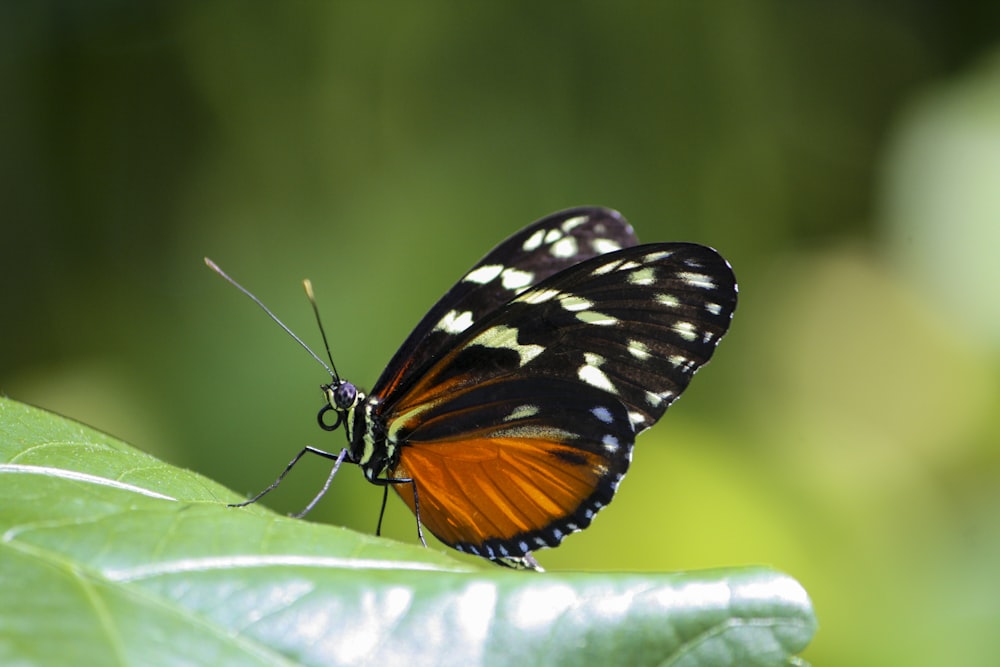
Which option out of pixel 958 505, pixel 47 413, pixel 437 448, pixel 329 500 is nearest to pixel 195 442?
pixel 329 500

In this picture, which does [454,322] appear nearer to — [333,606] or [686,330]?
[686,330]

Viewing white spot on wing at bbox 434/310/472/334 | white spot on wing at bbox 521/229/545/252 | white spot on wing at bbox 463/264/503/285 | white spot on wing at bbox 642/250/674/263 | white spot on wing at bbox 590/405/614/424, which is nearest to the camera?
white spot on wing at bbox 642/250/674/263

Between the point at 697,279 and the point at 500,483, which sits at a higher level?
the point at 697,279

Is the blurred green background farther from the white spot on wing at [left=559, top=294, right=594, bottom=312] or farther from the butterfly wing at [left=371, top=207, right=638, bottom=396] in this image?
the white spot on wing at [left=559, top=294, right=594, bottom=312]

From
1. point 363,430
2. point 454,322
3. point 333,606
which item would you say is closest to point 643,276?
point 454,322

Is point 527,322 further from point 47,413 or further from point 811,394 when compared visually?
point 811,394

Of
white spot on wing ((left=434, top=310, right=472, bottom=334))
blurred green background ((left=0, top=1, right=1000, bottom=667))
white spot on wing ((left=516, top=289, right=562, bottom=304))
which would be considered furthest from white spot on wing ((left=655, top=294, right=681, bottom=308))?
blurred green background ((left=0, top=1, right=1000, bottom=667))

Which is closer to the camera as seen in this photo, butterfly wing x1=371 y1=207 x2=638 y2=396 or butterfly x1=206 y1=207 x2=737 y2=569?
butterfly x1=206 y1=207 x2=737 y2=569
